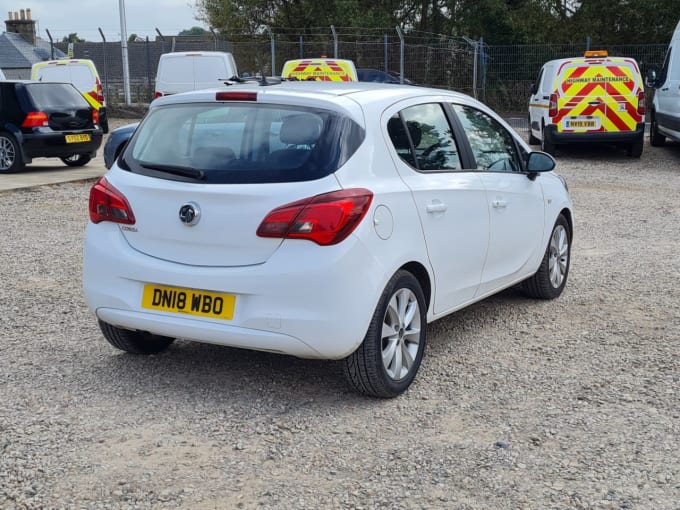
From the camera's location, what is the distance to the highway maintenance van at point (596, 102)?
52.3ft

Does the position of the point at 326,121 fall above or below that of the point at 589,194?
above

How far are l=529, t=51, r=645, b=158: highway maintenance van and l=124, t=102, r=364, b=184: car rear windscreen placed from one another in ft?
40.6

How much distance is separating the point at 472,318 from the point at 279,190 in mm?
2471

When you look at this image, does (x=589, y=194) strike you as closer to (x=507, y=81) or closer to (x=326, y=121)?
(x=326, y=121)

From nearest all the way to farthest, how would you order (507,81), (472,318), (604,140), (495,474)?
(495,474)
(472,318)
(604,140)
(507,81)

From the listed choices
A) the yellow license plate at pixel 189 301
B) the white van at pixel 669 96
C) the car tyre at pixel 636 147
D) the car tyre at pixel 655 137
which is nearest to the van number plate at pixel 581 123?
the car tyre at pixel 636 147

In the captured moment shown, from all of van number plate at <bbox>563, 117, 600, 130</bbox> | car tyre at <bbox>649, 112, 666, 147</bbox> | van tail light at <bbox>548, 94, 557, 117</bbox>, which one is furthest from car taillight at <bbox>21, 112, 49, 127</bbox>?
car tyre at <bbox>649, 112, 666, 147</bbox>

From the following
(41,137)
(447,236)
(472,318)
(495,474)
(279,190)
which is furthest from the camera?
(41,137)

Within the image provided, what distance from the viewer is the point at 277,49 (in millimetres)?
32438

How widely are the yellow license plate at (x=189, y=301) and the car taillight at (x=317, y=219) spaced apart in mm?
386

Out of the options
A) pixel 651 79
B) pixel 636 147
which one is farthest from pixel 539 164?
pixel 651 79

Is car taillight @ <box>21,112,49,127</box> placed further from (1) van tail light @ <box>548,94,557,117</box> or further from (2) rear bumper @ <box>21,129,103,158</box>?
(1) van tail light @ <box>548,94,557,117</box>

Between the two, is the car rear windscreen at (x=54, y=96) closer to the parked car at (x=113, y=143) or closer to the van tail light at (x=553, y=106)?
the parked car at (x=113, y=143)

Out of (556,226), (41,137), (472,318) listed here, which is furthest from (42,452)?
(41,137)
